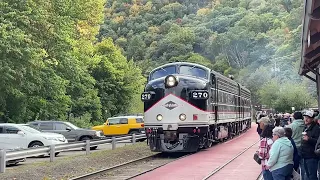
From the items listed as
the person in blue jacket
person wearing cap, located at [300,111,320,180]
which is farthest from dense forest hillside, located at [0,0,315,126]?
the person in blue jacket

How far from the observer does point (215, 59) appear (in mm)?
122750

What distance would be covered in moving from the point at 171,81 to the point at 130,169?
4.83m

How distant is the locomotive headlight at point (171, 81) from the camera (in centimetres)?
2016

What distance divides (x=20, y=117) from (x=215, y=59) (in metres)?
93.3

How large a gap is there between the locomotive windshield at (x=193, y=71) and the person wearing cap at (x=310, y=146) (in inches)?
500

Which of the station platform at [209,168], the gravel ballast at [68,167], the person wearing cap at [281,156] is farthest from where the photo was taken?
the gravel ballast at [68,167]

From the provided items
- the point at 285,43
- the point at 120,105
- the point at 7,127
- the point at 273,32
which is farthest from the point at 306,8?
the point at 273,32

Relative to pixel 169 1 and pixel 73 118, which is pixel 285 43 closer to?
pixel 169 1

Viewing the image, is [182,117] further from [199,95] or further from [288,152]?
[288,152]

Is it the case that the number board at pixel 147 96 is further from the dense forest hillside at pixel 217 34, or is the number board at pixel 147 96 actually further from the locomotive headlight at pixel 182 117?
the dense forest hillside at pixel 217 34

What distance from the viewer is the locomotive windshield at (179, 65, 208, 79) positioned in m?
21.9

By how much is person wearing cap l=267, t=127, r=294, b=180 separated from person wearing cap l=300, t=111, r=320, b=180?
992mm

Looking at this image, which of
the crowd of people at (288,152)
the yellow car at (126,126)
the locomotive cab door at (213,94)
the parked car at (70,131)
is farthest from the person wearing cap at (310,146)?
the yellow car at (126,126)

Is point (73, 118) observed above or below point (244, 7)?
below
